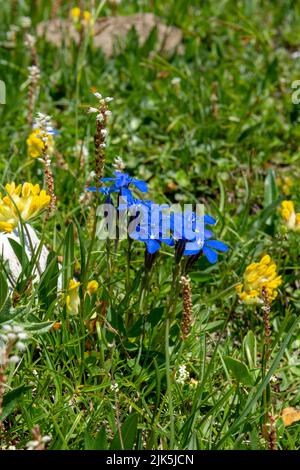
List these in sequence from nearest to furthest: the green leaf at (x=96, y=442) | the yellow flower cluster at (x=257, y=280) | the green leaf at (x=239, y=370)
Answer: the green leaf at (x=96, y=442)
the green leaf at (x=239, y=370)
the yellow flower cluster at (x=257, y=280)

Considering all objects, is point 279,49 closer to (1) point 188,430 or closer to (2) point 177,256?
(2) point 177,256

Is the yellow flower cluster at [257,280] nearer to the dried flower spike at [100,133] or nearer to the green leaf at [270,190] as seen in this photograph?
the dried flower spike at [100,133]

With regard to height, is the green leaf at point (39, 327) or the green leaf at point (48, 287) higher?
the green leaf at point (48, 287)

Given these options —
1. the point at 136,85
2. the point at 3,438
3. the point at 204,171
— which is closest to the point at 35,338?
the point at 3,438

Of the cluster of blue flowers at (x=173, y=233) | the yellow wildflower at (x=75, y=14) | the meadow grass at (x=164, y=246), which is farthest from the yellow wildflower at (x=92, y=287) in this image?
the yellow wildflower at (x=75, y=14)

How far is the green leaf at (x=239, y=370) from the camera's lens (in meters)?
2.28

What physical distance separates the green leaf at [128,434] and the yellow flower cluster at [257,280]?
2.41 feet

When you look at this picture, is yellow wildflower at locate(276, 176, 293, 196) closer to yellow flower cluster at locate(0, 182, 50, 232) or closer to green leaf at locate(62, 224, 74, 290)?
green leaf at locate(62, 224, 74, 290)

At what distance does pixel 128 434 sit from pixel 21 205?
2.56 feet

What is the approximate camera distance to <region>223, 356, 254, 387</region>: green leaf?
2.28 metres

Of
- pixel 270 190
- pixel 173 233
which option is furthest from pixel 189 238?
pixel 270 190

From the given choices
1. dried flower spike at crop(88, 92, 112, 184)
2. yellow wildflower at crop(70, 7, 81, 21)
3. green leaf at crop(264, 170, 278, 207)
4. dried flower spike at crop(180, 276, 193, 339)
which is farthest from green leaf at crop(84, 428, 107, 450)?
yellow wildflower at crop(70, 7, 81, 21)

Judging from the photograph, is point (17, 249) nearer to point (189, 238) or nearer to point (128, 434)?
point (189, 238)
